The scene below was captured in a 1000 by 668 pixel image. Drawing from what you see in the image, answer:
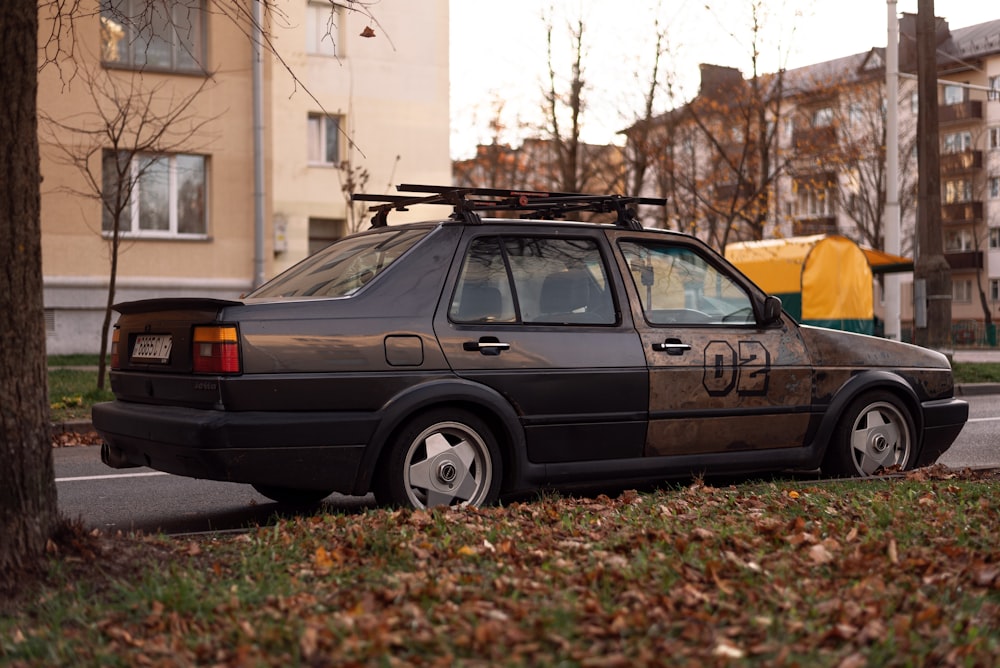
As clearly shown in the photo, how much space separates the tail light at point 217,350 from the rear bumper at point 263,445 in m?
0.21

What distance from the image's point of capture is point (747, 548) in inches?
192

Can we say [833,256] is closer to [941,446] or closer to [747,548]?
[941,446]

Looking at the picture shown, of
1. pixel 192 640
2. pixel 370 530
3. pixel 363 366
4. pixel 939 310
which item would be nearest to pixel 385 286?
pixel 363 366

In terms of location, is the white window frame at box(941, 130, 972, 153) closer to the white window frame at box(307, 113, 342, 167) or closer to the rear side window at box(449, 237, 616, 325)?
the white window frame at box(307, 113, 342, 167)

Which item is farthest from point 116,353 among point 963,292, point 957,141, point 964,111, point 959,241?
point 963,292

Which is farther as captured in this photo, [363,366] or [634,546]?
[363,366]

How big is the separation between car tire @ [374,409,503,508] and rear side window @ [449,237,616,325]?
559 millimetres

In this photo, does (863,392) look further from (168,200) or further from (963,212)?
(963,212)

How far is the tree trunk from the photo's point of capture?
4.50 m

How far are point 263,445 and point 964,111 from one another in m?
68.7

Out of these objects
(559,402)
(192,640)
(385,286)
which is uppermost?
(385,286)

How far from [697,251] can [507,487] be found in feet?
6.37

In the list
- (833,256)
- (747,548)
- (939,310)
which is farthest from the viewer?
(833,256)

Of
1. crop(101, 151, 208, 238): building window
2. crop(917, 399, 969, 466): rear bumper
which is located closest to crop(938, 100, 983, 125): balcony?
crop(101, 151, 208, 238): building window
